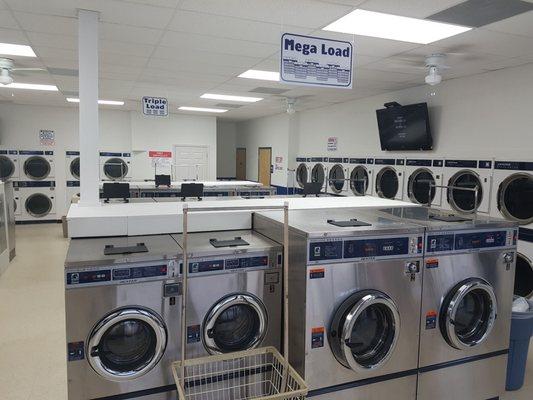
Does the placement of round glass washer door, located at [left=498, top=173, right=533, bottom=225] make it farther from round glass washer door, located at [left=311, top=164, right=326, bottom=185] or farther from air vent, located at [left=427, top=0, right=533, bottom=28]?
round glass washer door, located at [left=311, top=164, right=326, bottom=185]

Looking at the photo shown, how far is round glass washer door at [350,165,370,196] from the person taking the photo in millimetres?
7425

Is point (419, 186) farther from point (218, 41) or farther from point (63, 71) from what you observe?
point (63, 71)

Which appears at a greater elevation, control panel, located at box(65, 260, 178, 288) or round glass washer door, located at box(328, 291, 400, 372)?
control panel, located at box(65, 260, 178, 288)

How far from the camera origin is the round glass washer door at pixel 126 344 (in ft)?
7.11

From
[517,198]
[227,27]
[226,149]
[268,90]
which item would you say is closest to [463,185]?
[517,198]

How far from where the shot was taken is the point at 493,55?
14.3ft

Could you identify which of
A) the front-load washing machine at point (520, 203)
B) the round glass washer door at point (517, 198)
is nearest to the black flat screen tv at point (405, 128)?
the front-load washing machine at point (520, 203)

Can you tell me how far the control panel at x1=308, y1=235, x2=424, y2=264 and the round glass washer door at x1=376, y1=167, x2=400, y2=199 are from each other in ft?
14.1

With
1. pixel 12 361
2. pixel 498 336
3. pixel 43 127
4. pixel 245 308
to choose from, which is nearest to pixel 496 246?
pixel 498 336

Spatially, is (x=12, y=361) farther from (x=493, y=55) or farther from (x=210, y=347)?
(x=493, y=55)

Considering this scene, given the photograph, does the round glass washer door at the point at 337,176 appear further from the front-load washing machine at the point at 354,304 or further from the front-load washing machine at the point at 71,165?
the front-load washing machine at the point at 71,165

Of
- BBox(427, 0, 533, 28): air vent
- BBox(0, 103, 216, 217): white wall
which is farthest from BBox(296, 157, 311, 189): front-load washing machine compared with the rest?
BBox(427, 0, 533, 28): air vent

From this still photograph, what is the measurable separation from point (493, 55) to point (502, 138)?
1.08m

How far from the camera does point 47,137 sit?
9.85 metres
